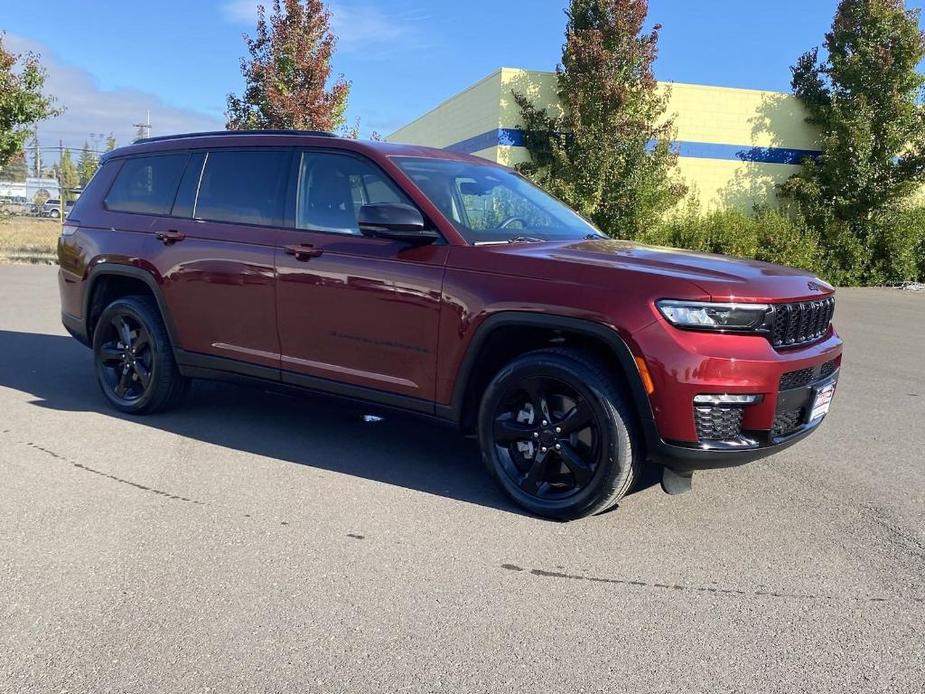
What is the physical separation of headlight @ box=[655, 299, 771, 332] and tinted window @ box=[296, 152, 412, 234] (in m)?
1.67

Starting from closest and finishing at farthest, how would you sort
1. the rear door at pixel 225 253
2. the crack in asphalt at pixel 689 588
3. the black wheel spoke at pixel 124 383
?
the crack in asphalt at pixel 689 588
the rear door at pixel 225 253
the black wheel spoke at pixel 124 383

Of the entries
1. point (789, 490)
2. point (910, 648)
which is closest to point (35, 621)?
point (910, 648)

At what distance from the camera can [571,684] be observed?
101 inches

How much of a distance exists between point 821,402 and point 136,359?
14.3 ft

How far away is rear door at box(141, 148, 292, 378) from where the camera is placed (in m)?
4.83

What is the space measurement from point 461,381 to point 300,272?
1224mm

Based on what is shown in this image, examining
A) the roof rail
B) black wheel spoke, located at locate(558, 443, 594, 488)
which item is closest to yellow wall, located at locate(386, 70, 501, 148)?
the roof rail

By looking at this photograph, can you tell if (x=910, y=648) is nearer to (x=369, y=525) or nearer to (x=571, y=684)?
(x=571, y=684)

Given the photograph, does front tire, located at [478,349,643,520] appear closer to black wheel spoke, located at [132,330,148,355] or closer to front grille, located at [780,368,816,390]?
front grille, located at [780,368,816,390]

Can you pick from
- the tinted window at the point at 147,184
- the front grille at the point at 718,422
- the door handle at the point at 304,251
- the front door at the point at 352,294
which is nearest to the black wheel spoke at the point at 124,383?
the tinted window at the point at 147,184

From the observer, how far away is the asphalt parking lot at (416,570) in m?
2.65

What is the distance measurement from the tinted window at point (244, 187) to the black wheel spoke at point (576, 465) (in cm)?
222

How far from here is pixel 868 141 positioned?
18.2 m

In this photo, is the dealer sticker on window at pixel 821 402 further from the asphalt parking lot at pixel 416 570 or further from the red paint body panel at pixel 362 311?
the red paint body panel at pixel 362 311
